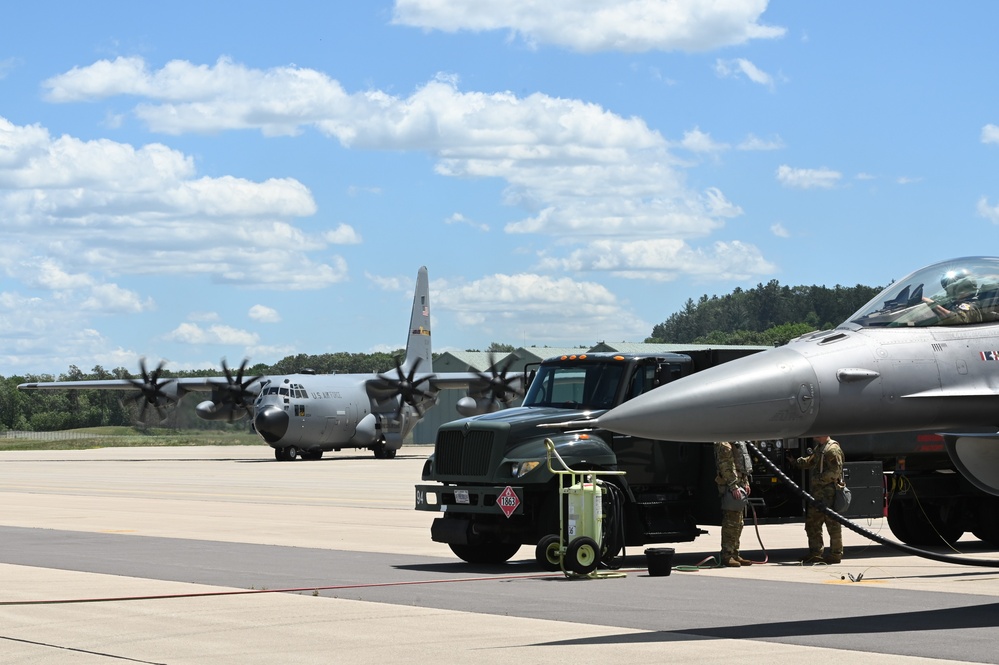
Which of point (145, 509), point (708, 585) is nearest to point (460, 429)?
point (708, 585)

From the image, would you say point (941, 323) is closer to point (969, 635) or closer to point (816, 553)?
point (969, 635)

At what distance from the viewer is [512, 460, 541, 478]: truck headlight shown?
48.5 ft

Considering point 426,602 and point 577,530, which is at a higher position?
point 577,530

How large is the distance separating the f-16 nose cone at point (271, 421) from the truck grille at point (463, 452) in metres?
34.0

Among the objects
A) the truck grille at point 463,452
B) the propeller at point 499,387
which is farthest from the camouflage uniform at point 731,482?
the propeller at point 499,387

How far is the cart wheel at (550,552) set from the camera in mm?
14383

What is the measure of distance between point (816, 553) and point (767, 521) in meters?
0.84

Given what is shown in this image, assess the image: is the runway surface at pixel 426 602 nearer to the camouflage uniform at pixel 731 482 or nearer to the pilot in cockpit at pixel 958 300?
the camouflage uniform at pixel 731 482

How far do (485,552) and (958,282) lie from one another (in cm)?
663

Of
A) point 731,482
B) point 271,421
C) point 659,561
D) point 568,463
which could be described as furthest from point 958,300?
point 271,421

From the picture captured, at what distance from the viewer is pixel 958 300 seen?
11.3m

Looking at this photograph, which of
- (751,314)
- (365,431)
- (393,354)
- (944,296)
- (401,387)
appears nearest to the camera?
(944,296)

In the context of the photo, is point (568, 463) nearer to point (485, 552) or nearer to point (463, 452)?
point (463, 452)

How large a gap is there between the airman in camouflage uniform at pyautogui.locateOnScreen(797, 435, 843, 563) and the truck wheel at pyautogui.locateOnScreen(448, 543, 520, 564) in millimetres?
3370
